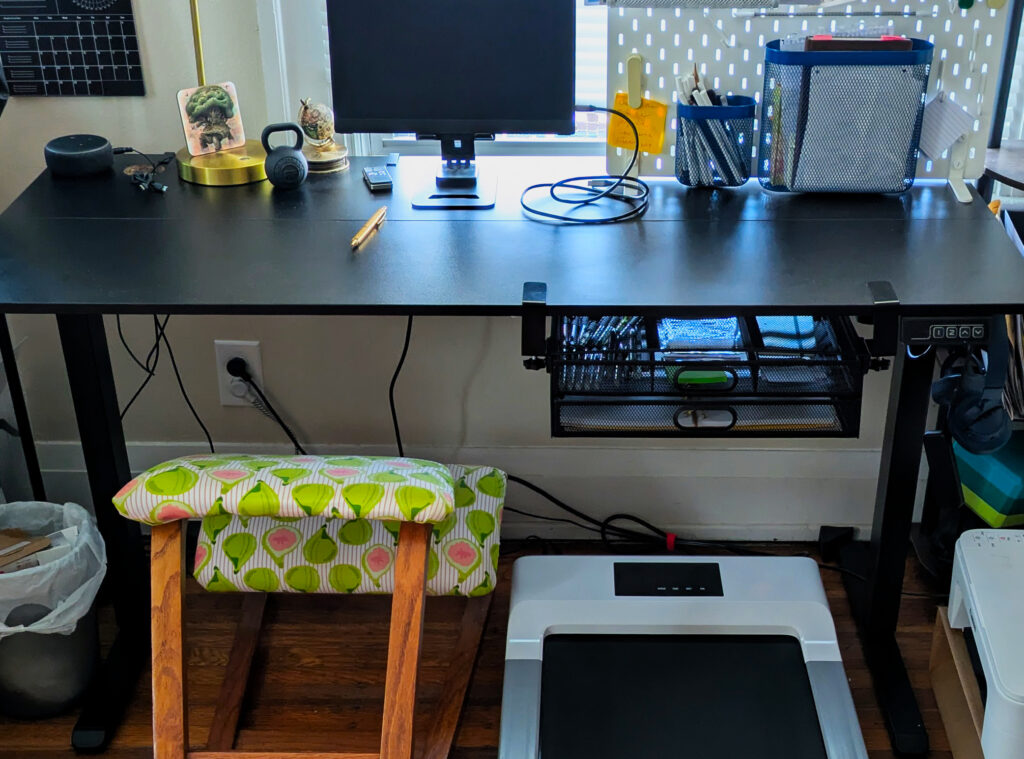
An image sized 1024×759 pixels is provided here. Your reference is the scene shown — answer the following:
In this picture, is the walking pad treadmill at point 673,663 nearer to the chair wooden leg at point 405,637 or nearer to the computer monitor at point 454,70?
the chair wooden leg at point 405,637

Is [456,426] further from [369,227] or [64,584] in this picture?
[64,584]

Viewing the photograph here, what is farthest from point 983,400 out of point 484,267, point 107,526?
point 107,526

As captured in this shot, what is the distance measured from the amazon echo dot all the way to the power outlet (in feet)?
1.44

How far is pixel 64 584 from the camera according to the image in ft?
5.59

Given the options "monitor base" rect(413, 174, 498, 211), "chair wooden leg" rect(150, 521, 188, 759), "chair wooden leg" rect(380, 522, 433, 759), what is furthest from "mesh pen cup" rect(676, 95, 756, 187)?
"chair wooden leg" rect(150, 521, 188, 759)

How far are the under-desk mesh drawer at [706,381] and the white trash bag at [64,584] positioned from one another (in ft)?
2.63

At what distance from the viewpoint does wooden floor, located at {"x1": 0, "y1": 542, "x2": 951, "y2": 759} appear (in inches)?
69.2

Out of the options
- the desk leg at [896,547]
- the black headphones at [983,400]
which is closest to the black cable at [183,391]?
the desk leg at [896,547]

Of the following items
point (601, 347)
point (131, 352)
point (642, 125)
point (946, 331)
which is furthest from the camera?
point (131, 352)

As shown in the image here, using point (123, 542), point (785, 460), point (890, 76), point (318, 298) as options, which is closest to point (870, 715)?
point (785, 460)

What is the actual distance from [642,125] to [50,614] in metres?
1.22

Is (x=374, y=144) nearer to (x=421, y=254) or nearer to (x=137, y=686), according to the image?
(x=421, y=254)

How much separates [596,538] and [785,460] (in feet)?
1.36

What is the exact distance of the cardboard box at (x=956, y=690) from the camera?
1.64 meters
